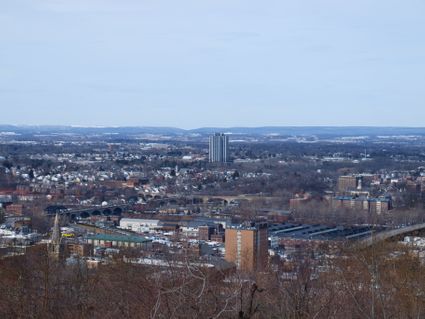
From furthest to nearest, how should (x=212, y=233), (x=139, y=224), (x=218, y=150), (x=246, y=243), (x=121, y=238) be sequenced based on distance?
(x=218, y=150) < (x=139, y=224) < (x=212, y=233) < (x=121, y=238) < (x=246, y=243)

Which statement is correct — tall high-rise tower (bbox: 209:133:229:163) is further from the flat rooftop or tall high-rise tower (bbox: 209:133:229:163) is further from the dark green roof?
the dark green roof

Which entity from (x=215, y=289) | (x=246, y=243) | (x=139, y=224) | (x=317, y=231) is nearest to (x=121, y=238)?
(x=246, y=243)

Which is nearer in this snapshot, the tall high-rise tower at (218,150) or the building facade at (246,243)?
the building facade at (246,243)

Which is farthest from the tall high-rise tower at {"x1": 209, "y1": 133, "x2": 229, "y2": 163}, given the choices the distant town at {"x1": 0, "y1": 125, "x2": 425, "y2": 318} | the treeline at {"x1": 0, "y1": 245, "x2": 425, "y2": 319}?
the treeline at {"x1": 0, "y1": 245, "x2": 425, "y2": 319}

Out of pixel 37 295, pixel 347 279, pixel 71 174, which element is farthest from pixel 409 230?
pixel 71 174

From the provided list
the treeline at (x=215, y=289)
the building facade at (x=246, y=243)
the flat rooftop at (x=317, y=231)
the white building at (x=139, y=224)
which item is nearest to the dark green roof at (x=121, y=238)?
the building facade at (x=246, y=243)

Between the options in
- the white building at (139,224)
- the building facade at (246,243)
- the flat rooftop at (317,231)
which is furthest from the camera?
the white building at (139,224)

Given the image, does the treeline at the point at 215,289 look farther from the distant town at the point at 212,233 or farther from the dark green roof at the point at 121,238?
the dark green roof at the point at 121,238

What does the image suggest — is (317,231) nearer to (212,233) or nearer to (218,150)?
(212,233)
